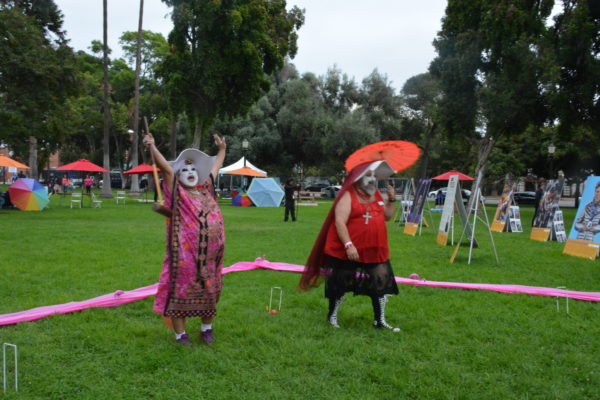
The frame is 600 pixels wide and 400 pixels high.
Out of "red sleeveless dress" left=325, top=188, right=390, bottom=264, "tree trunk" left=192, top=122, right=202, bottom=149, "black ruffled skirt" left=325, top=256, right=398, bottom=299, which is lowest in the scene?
"black ruffled skirt" left=325, top=256, right=398, bottom=299

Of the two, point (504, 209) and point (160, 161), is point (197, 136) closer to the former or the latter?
point (504, 209)

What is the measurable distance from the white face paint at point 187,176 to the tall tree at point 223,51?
19.3 m

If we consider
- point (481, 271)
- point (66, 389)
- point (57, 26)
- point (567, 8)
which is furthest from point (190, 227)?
point (57, 26)

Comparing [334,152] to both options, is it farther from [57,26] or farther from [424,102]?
[57,26]

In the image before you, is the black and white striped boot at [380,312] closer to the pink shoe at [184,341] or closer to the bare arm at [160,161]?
the pink shoe at [184,341]

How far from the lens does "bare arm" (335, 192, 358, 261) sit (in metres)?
4.62

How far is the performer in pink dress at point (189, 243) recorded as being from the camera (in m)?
4.07

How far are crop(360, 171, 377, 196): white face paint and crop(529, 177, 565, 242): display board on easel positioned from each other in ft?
34.3

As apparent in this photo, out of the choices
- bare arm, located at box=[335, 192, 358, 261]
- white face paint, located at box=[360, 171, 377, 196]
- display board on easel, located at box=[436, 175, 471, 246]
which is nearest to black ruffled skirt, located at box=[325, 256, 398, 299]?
bare arm, located at box=[335, 192, 358, 261]

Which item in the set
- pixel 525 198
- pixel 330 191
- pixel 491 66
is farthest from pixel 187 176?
pixel 525 198

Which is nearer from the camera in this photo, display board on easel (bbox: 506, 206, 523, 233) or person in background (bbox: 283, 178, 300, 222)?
display board on easel (bbox: 506, 206, 523, 233)

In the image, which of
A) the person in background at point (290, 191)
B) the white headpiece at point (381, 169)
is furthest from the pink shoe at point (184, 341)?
the person in background at point (290, 191)

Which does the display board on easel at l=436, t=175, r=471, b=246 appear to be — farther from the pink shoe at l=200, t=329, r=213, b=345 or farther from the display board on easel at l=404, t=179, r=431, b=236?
the pink shoe at l=200, t=329, r=213, b=345

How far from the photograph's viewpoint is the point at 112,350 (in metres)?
4.26
